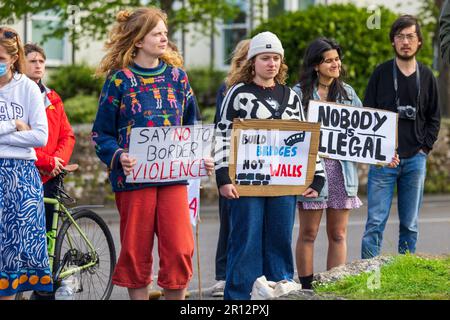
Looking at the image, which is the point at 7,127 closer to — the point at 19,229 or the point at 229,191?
→ the point at 19,229

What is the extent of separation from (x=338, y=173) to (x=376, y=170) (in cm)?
75

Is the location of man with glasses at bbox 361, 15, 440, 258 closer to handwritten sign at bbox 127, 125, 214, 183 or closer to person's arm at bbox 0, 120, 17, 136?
handwritten sign at bbox 127, 125, 214, 183

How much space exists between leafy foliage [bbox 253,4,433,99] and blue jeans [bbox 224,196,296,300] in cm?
1033

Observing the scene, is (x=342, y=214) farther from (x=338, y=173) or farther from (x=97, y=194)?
→ (x=97, y=194)

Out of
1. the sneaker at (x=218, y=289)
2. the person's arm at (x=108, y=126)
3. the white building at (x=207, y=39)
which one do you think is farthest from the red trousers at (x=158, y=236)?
the white building at (x=207, y=39)

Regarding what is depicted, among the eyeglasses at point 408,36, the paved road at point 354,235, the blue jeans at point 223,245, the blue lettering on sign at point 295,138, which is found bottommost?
the paved road at point 354,235

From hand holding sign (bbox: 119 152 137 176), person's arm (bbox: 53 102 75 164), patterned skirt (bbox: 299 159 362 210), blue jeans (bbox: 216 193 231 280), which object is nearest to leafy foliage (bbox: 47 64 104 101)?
blue jeans (bbox: 216 193 231 280)

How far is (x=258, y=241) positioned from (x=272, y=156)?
22.1 inches

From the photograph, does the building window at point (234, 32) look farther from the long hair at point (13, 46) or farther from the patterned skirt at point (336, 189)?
the long hair at point (13, 46)

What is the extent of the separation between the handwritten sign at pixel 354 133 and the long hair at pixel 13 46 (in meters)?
2.16

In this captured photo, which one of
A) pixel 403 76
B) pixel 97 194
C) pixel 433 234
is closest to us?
pixel 403 76

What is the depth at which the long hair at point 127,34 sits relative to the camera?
304 inches

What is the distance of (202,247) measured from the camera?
1334cm
